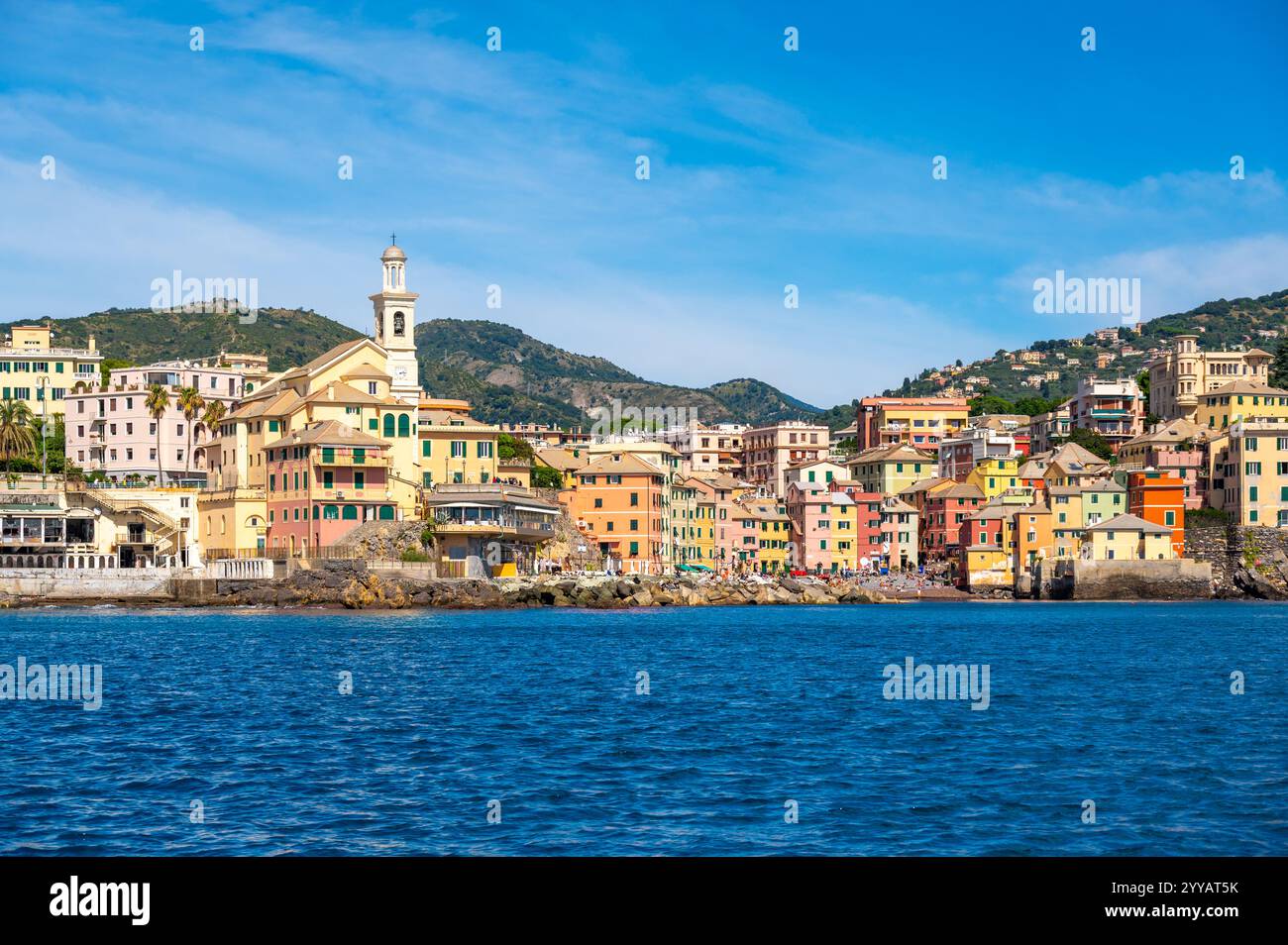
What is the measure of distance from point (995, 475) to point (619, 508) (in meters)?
45.4

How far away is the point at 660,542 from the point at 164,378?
45.6 meters

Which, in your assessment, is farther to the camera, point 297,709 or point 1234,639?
point 1234,639

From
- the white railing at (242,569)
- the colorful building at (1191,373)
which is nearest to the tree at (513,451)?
the white railing at (242,569)

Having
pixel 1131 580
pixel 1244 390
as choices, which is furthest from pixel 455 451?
pixel 1244 390

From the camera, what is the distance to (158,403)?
116 meters

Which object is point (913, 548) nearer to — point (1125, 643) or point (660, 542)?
point (660, 542)

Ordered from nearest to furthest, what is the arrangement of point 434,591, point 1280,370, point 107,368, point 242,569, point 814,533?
1. point 434,591
2. point 242,569
3. point 107,368
4. point 814,533
5. point 1280,370

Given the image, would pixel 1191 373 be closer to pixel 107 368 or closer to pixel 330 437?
pixel 330 437

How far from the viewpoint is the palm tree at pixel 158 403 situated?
4577 inches

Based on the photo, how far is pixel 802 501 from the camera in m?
144

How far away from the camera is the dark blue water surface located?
69.3 feet

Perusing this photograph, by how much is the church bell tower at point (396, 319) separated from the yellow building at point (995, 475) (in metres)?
60.8
